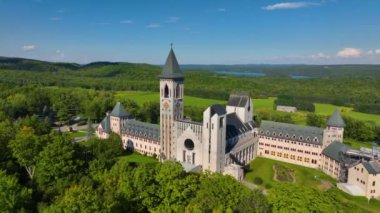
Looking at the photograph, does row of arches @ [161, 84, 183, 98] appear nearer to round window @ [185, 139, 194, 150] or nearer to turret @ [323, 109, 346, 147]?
round window @ [185, 139, 194, 150]

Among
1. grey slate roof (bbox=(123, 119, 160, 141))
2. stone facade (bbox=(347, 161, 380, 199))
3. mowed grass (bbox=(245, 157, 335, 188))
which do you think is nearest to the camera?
stone facade (bbox=(347, 161, 380, 199))

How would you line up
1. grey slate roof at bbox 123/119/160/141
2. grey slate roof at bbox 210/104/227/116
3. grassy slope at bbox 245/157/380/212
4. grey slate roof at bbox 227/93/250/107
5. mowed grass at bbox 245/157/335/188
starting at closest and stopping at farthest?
grassy slope at bbox 245/157/380/212
grey slate roof at bbox 210/104/227/116
mowed grass at bbox 245/157/335/188
grey slate roof at bbox 123/119/160/141
grey slate roof at bbox 227/93/250/107

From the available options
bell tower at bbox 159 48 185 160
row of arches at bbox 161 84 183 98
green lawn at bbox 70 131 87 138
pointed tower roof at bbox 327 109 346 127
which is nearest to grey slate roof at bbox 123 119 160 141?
bell tower at bbox 159 48 185 160

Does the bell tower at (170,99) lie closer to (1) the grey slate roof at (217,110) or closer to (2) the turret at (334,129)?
(1) the grey slate roof at (217,110)

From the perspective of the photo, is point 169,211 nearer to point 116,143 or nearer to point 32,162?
point 32,162

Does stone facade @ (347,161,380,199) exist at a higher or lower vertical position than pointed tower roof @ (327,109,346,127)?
lower

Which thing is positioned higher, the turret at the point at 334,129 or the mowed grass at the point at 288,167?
the turret at the point at 334,129

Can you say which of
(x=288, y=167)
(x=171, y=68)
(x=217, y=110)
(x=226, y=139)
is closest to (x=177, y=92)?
(x=171, y=68)

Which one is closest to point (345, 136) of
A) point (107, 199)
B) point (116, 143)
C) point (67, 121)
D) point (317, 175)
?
point (317, 175)

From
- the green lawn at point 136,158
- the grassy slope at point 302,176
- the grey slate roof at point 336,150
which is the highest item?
the grey slate roof at point 336,150

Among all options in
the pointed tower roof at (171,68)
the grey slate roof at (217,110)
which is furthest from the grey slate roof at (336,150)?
the pointed tower roof at (171,68)
